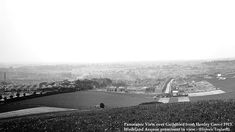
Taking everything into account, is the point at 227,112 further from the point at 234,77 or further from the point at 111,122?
the point at 234,77

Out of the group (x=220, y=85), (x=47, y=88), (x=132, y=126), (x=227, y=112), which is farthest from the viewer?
(x=47, y=88)

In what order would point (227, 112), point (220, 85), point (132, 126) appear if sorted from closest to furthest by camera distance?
point (132, 126), point (227, 112), point (220, 85)

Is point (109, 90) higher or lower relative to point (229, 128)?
lower

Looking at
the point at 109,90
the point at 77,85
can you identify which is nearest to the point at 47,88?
the point at 77,85

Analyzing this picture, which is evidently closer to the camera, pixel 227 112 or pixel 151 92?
pixel 227 112

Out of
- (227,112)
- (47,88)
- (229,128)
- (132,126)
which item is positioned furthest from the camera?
(47,88)

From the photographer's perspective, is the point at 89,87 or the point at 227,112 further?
the point at 89,87

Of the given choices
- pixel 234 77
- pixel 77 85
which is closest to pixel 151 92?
pixel 77 85

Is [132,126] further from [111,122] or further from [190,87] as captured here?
[190,87]

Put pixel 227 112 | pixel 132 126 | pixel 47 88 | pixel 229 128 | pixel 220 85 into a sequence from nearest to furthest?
pixel 229 128 → pixel 132 126 → pixel 227 112 → pixel 220 85 → pixel 47 88
